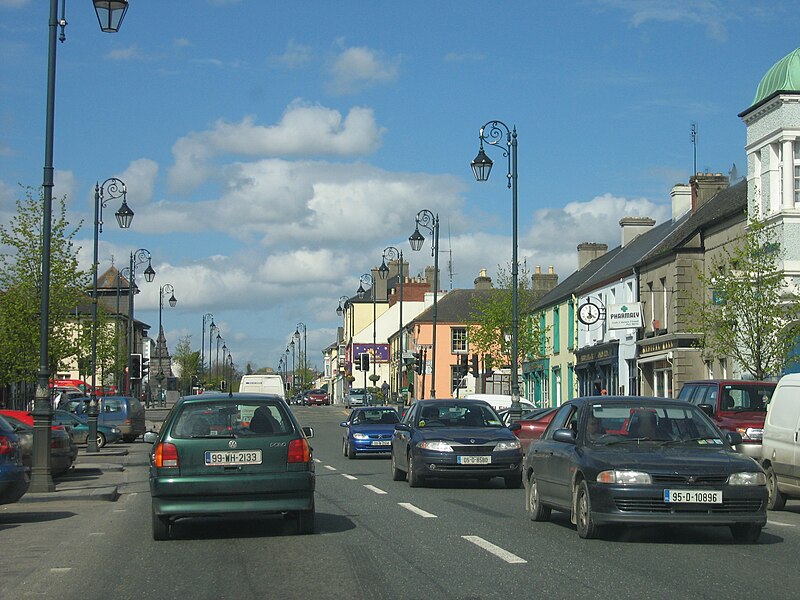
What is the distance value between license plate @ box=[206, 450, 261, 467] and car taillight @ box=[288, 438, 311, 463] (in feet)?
1.14

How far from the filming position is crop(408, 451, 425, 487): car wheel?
61.2 feet

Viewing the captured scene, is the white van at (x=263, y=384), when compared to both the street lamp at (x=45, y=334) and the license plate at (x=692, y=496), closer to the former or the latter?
the street lamp at (x=45, y=334)

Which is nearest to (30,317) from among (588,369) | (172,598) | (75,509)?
(75,509)

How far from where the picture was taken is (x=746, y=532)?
11266 millimetres

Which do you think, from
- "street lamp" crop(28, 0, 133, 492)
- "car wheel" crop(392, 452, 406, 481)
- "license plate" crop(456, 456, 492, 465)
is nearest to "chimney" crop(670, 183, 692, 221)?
"car wheel" crop(392, 452, 406, 481)

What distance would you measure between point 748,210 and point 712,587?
2739 centimetres

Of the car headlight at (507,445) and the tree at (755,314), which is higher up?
the tree at (755,314)

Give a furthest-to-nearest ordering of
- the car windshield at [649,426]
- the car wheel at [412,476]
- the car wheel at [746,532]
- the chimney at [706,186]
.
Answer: the chimney at [706,186] < the car wheel at [412,476] < the car windshield at [649,426] < the car wheel at [746,532]

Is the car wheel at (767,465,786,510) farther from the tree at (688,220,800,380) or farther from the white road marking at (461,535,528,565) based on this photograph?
the tree at (688,220,800,380)

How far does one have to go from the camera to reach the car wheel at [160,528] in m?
11.7

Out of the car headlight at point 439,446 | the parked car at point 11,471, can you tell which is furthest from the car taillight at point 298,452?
the car headlight at point 439,446

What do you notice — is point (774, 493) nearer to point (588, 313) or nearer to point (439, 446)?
point (439, 446)

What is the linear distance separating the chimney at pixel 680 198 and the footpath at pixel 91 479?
27908 mm

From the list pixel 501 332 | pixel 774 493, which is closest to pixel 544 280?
pixel 501 332
